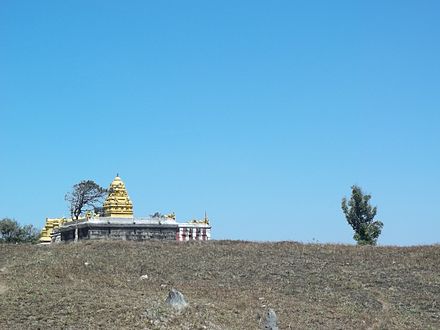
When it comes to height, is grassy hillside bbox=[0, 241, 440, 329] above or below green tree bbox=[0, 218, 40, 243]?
below

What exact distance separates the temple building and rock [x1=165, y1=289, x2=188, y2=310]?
34212 millimetres

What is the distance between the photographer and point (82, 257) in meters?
30.3

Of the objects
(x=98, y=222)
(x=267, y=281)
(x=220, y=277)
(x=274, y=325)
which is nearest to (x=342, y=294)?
(x=267, y=281)

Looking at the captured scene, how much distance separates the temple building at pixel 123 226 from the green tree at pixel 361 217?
12266mm

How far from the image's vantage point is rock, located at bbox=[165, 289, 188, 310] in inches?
838

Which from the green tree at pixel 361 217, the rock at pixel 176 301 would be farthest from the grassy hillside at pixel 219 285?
the green tree at pixel 361 217

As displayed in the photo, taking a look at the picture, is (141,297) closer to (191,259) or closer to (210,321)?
(210,321)

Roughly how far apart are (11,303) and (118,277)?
5328mm

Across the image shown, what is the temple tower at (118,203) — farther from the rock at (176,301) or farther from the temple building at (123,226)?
the rock at (176,301)

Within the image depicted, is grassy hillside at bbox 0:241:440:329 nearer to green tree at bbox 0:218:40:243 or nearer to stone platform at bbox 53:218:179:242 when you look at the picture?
stone platform at bbox 53:218:179:242

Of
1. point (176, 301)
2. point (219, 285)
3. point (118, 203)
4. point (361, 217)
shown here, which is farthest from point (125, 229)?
point (176, 301)

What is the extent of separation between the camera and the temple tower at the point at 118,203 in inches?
2579

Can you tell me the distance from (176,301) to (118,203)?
4621 cm

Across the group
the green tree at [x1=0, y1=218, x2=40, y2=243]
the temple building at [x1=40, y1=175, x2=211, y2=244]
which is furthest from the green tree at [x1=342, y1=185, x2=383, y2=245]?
the green tree at [x1=0, y1=218, x2=40, y2=243]
